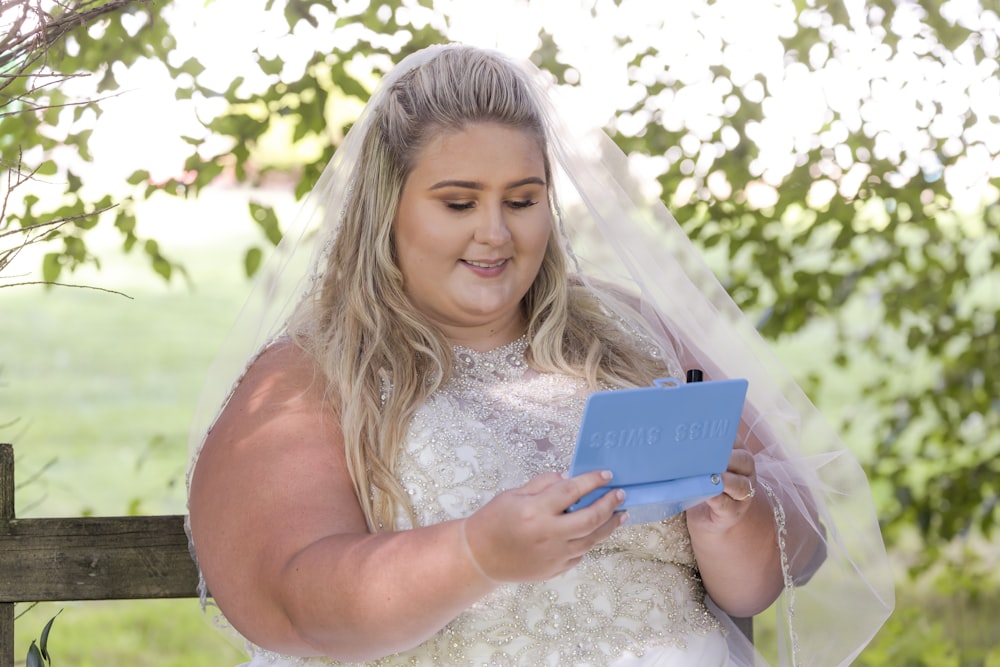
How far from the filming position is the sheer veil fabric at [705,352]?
2.36 meters

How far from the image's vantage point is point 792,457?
2373 mm

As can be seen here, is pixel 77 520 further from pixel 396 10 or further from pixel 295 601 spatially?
pixel 396 10

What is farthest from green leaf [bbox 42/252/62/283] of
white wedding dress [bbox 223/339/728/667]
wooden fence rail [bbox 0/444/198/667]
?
white wedding dress [bbox 223/339/728/667]

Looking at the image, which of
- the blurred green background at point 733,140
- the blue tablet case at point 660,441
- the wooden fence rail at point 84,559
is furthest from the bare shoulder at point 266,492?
the blurred green background at point 733,140

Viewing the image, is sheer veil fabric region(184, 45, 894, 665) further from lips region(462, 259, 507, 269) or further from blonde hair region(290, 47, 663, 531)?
lips region(462, 259, 507, 269)

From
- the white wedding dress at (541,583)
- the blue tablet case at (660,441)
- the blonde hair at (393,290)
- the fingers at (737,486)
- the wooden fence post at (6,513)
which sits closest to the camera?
the blue tablet case at (660,441)

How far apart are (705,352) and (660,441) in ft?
2.80

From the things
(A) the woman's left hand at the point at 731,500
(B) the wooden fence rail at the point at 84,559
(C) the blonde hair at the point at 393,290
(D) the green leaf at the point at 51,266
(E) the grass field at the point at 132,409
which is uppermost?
(C) the blonde hair at the point at 393,290

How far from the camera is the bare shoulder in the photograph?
196 centimetres

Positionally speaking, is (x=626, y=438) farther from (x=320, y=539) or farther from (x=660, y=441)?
(x=320, y=539)

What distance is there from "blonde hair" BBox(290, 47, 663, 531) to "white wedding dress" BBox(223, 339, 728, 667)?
0.06 meters

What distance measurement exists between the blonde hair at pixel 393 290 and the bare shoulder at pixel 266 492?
0.24ft

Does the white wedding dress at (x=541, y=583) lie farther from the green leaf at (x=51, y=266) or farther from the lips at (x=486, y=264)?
the green leaf at (x=51, y=266)

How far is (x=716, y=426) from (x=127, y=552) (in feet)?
4.38
